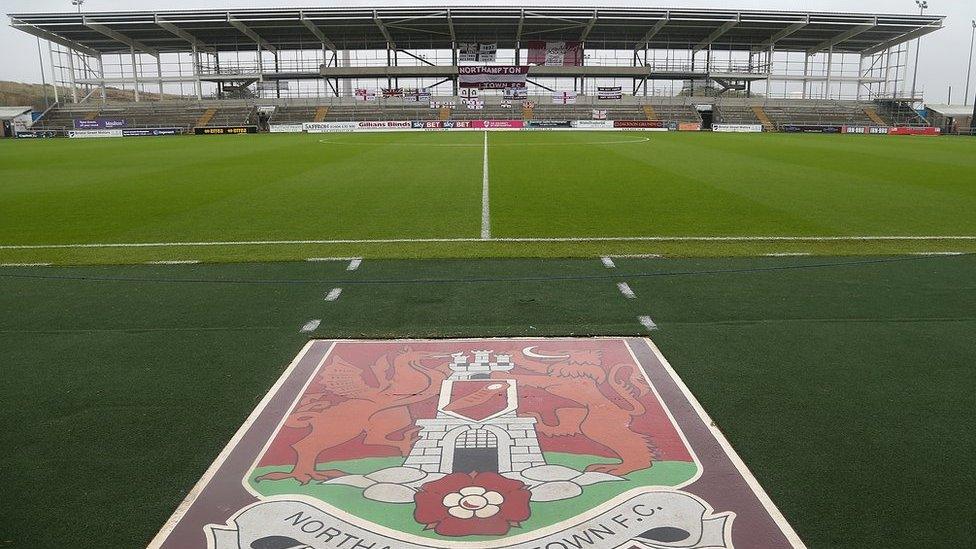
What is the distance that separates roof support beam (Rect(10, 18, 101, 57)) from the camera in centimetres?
6356

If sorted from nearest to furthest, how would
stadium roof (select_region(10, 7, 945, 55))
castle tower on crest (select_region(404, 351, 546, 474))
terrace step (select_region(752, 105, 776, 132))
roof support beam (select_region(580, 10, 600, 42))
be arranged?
1. castle tower on crest (select_region(404, 351, 546, 474))
2. terrace step (select_region(752, 105, 776, 132))
3. stadium roof (select_region(10, 7, 945, 55))
4. roof support beam (select_region(580, 10, 600, 42))

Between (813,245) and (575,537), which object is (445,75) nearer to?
(813,245)

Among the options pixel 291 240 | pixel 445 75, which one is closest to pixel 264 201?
pixel 291 240

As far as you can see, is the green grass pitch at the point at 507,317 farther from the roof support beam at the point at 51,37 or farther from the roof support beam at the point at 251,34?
the roof support beam at the point at 51,37

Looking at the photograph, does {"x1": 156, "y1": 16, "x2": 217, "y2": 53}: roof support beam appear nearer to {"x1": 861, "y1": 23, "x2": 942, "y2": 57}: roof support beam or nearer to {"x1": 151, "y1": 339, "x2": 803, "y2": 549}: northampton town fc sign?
{"x1": 151, "y1": 339, "x2": 803, "y2": 549}: northampton town fc sign

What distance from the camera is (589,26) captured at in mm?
66562

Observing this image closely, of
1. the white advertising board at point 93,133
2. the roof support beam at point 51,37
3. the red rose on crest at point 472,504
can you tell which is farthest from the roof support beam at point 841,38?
the roof support beam at point 51,37

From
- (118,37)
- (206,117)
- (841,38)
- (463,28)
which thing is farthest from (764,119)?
→ (118,37)

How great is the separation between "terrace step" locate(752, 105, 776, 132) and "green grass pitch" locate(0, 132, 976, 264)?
3859cm

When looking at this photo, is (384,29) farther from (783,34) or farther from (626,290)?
(626,290)

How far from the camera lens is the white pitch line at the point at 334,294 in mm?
7172

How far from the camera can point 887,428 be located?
424 cm

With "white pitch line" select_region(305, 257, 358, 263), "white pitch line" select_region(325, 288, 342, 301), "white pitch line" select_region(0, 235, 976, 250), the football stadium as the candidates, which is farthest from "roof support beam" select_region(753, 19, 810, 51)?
"white pitch line" select_region(325, 288, 342, 301)

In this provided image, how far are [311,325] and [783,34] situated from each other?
7418cm
